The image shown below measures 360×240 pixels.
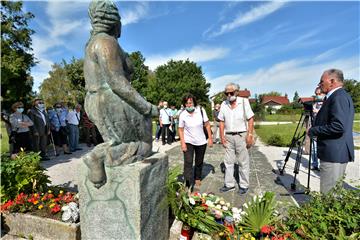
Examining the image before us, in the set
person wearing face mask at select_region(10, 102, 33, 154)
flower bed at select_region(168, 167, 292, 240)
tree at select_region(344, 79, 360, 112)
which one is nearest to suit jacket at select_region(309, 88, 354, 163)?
flower bed at select_region(168, 167, 292, 240)

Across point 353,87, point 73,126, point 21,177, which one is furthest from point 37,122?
point 353,87

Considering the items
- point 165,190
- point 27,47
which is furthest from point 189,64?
point 165,190

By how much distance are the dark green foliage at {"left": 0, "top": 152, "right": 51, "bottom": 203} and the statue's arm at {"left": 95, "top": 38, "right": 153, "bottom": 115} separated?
2.66 metres

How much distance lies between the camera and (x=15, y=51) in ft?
52.8

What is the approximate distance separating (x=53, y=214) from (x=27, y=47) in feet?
64.5

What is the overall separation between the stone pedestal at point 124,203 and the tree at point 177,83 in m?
41.1

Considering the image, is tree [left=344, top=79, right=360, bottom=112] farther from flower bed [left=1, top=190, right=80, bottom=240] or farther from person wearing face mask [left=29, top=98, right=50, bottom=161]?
flower bed [left=1, top=190, right=80, bottom=240]

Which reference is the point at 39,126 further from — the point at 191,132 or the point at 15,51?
the point at 15,51

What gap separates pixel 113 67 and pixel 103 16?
0.53 m

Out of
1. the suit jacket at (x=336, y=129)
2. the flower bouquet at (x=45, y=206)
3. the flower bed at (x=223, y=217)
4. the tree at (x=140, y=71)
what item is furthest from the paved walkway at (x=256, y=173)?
the tree at (x=140, y=71)

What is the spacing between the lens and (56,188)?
14.3 feet

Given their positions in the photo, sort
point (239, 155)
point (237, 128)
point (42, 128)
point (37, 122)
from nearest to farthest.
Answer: point (237, 128) → point (239, 155) → point (37, 122) → point (42, 128)

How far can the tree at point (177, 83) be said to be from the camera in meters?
45.0

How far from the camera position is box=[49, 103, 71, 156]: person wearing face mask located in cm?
938
